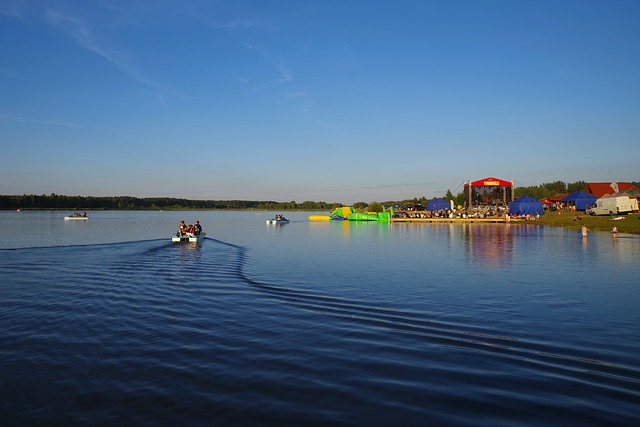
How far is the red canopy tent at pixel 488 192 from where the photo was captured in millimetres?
87500

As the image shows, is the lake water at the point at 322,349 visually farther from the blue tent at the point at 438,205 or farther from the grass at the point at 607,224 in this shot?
the blue tent at the point at 438,205

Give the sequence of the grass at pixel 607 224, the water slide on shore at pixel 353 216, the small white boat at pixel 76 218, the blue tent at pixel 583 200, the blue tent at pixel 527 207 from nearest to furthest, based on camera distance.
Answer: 1. the grass at pixel 607 224
2. the blue tent at pixel 527 207
3. the blue tent at pixel 583 200
4. the small white boat at pixel 76 218
5. the water slide on shore at pixel 353 216

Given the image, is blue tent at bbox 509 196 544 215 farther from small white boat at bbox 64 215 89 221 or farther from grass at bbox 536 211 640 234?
small white boat at bbox 64 215 89 221

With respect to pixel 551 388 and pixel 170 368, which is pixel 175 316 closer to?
pixel 170 368

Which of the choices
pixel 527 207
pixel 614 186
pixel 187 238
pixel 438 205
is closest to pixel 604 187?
pixel 614 186

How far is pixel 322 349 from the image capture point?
10180 mm

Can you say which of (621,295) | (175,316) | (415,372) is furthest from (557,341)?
(175,316)

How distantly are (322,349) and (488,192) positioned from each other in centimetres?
9119

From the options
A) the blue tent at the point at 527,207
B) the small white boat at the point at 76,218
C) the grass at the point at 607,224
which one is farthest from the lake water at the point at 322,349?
the small white boat at the point at 76,218

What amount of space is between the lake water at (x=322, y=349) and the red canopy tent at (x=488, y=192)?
69.2 metres

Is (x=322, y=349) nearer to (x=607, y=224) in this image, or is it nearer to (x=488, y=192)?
(x=607, y=224)

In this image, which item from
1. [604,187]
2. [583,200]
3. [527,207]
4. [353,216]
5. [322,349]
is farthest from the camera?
[604,187]

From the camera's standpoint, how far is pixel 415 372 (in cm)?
869

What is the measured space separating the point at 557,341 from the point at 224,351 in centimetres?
827
